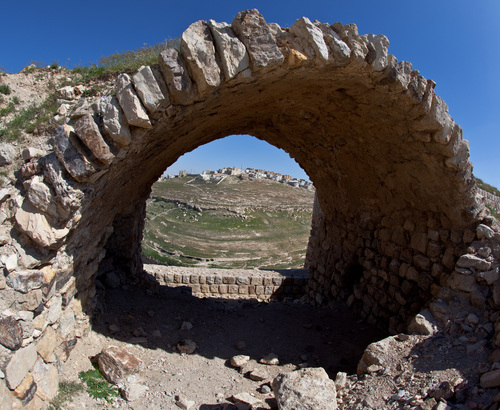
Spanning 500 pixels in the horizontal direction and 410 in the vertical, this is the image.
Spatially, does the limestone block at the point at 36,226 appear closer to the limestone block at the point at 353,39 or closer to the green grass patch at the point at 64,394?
the green grass patch at the point at 64,394

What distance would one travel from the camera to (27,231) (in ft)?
10.1

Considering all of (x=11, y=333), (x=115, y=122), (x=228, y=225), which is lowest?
→ (x=11, y=333)

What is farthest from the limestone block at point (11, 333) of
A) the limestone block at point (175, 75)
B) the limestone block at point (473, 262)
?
the limestone block at point (473, 262)

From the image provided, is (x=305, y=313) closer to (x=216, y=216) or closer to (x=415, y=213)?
(x=415, y=213)

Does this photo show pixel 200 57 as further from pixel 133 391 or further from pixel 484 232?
pixel 484 232

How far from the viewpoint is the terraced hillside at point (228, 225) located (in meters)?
16.1

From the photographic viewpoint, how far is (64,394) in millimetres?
3156

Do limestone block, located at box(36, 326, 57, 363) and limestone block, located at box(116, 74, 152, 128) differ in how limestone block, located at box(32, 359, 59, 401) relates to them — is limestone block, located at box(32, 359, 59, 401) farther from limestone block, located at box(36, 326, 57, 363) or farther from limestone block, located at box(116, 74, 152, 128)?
limestone block, located at box(116, 74, 152, 128)

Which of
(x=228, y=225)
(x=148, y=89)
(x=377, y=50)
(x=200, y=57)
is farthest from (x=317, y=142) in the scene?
(x=228, y=225)

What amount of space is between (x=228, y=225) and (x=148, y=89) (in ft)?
60.0

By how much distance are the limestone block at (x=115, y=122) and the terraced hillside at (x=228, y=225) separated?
1188cm

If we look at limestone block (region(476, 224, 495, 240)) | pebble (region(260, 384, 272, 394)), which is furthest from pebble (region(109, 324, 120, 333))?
Result: limestone block (region(476, 224, 495, 240))

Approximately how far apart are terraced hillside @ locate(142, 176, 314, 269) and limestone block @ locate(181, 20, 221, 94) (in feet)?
39.6

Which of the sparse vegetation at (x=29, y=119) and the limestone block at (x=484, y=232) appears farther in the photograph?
the limestone block at (x=484, y=232)
